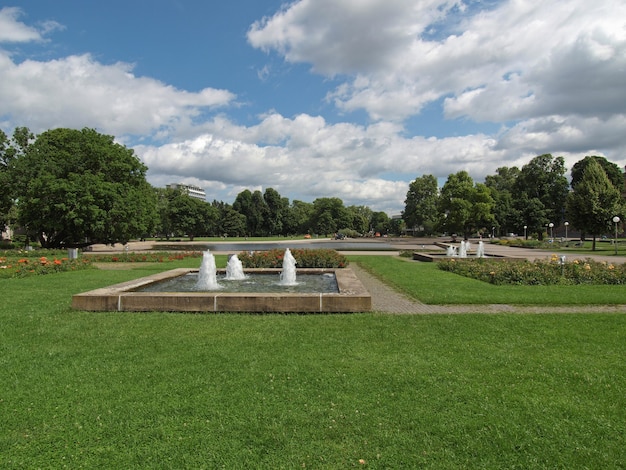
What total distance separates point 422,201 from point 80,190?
247ft

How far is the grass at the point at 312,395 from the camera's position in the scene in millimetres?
3168

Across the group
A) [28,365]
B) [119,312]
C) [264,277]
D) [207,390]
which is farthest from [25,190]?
[207,390]

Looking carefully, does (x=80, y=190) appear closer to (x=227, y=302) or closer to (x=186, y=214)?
(x=227, y=302)

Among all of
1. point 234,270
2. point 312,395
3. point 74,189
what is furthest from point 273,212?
point 312,395

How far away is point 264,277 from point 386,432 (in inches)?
412

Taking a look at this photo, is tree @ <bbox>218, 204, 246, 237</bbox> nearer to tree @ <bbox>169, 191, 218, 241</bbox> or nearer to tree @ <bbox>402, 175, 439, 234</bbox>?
tree @ <bbox>169, 191, 218, 241</bbox>

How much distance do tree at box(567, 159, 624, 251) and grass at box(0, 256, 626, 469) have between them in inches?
1329

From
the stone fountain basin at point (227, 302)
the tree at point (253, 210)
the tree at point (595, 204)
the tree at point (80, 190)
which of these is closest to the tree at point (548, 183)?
the tree at point (595, 204)

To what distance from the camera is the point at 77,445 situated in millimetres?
3279

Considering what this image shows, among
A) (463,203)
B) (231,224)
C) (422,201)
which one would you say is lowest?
A: (231,224)

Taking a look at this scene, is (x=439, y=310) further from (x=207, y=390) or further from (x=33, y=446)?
(x=33, y=446)

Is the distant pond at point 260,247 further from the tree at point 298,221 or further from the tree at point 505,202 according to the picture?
the tree at point 298,221

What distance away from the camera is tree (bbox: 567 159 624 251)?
34.4 meters

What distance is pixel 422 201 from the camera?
9206cm
